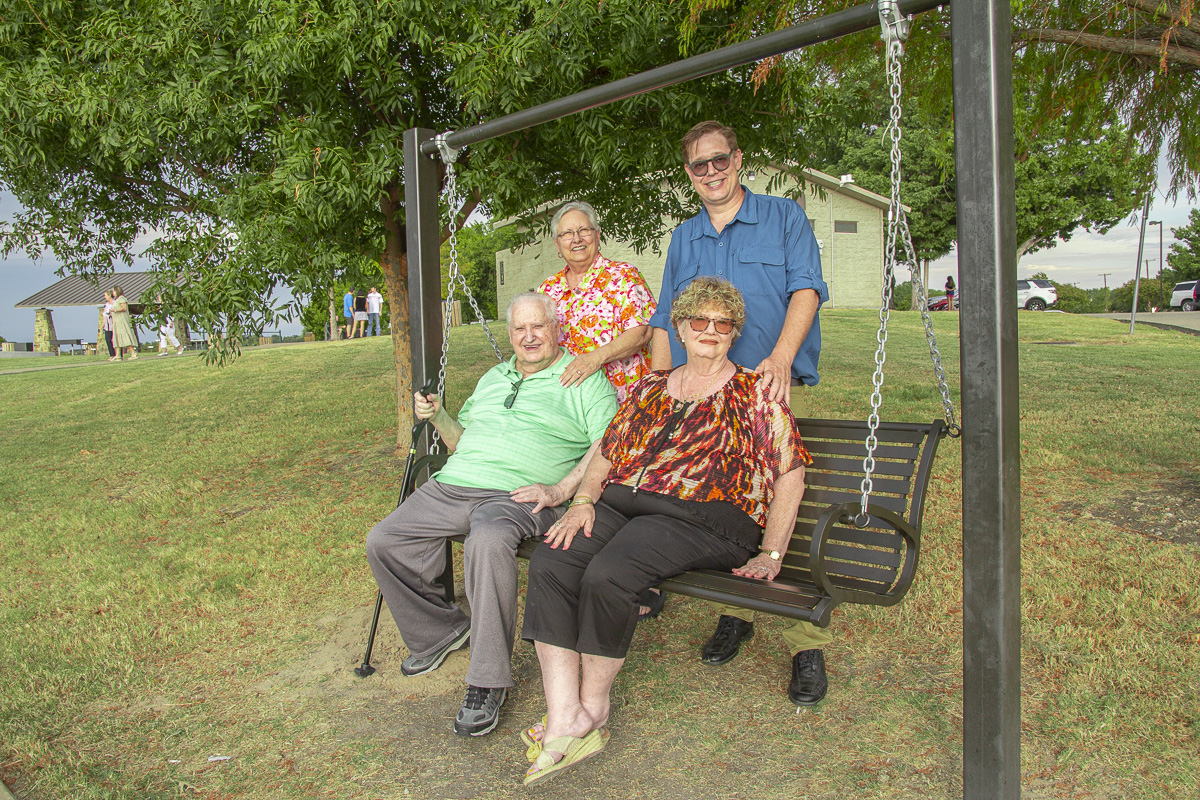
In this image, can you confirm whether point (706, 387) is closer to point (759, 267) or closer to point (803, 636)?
point (759, 267)

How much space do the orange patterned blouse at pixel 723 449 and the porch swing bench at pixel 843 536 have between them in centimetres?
20

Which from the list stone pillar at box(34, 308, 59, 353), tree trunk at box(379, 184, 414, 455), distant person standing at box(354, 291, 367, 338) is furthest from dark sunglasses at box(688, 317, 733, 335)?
stone pillar at box(34, 308, 59, 353)

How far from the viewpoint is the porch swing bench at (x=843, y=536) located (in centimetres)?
246

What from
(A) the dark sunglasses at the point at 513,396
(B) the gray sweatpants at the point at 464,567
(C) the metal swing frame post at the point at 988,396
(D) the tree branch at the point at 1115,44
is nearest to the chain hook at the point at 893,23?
(C) the metal swing frame post at the point at 988,396

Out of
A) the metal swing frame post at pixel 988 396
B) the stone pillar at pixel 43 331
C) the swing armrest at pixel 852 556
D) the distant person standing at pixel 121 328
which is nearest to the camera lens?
the metal swing frame post at pixel 988 396

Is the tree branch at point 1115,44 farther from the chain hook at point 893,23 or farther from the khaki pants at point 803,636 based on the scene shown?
the khaki pants at point 803,636

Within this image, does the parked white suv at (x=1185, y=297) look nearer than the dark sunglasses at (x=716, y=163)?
No

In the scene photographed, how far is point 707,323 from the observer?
2.94 m

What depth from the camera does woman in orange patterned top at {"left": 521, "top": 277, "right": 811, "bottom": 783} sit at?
2.66 m

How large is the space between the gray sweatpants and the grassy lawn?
0.73 ft

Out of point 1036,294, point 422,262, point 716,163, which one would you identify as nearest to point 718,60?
point 716,163

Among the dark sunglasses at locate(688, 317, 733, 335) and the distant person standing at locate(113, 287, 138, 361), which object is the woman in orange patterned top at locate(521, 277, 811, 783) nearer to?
the dark sunglasses at locate(688, 317, 733, 335)

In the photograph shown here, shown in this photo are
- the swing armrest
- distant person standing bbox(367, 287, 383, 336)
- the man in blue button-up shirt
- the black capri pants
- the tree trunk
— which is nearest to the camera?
the swing armrest

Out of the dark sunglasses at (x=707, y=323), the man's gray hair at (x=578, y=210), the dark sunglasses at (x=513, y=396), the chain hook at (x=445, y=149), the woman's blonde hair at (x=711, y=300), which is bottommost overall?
the dark sunglasses at (x=513, y=396)
